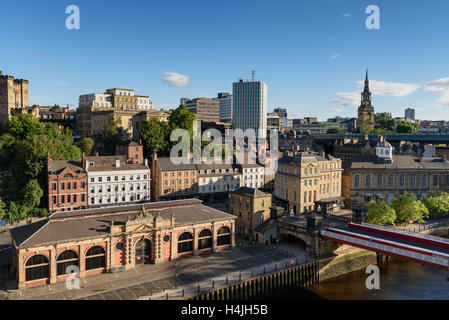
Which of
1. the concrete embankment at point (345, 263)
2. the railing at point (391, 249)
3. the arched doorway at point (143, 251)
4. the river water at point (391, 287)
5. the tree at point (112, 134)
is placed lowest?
the river water at point (391, 287)

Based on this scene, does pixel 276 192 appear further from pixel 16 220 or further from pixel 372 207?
pixel 16 220

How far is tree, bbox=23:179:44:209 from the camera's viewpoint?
67.2 m

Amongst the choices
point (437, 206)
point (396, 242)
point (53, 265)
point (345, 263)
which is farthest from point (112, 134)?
point (437, 206)

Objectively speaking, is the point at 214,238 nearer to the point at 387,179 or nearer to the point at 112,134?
the point at 387,179

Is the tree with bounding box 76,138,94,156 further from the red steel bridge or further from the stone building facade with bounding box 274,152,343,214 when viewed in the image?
the red steel bridge

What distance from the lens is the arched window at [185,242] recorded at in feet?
171

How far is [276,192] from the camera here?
7781 centimetres

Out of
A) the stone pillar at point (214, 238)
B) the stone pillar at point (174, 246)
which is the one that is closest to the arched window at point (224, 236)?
the stone pillar at point (214, 238)

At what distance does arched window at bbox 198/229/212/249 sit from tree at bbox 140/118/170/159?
1834 inches

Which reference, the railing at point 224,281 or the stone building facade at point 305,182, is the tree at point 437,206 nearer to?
the stone building facade at point 305,182

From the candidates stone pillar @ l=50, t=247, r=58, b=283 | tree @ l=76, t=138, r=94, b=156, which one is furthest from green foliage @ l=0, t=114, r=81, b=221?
stone pillar @ l=50, t=247, r=58, b=283

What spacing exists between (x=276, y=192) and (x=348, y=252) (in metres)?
25.3

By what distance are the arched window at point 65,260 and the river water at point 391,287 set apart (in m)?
28.3

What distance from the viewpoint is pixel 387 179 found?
80.4 meters
